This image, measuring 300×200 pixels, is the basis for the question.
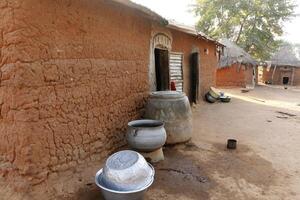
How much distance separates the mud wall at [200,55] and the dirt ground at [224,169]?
2412 millimetres

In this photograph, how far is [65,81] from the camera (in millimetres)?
4250

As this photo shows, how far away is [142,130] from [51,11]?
225 centimetres

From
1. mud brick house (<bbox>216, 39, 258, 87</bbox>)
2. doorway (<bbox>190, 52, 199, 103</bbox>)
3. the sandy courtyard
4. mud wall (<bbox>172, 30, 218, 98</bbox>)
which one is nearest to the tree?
mud brick house (<bbox>216, 39, 258, 87</bbox>)

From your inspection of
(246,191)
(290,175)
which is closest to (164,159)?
(246,191)

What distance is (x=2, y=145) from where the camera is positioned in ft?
12.7

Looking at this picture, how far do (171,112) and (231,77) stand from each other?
16333 millimetres

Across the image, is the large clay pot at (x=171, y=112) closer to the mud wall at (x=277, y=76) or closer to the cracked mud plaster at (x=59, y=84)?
the cracked mud plaster at (x=59, y=84)

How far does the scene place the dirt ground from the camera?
4.15 m

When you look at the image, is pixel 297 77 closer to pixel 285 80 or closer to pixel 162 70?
pixel 285 80

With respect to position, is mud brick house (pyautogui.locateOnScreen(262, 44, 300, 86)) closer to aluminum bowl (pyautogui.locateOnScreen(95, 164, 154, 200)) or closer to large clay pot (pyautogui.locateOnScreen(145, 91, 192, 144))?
large clay pot (pyautogui.locateOnScreen(145, 91, 192, 144))

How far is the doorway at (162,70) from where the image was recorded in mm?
8367

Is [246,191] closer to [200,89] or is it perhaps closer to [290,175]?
[290,175]

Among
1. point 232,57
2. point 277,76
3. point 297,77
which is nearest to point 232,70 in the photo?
point 232,57

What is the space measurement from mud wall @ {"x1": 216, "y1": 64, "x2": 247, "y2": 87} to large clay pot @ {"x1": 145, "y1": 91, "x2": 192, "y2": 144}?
15724mm
